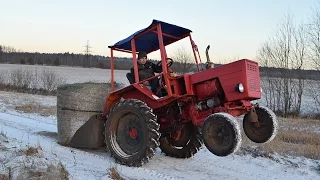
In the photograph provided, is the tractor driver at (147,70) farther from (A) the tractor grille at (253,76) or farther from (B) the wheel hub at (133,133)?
(A) the tractor grille at (253,76)

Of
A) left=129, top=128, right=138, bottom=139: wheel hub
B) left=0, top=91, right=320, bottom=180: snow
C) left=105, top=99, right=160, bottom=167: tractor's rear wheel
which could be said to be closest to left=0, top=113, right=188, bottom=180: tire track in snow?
left=0, top=91, right=320, bottom=180: snow

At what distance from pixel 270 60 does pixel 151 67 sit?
19.6 metres

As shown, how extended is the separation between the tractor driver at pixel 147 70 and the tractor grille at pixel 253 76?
178 centimetres

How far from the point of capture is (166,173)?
5.85 metres

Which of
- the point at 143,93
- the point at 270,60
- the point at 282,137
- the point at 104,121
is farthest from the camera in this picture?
the point at 270,60

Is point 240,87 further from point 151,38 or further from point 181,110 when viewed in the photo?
point 151,38

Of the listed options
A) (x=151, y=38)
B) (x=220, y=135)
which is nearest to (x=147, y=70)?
(x=151, y=38)

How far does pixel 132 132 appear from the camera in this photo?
6434 mm

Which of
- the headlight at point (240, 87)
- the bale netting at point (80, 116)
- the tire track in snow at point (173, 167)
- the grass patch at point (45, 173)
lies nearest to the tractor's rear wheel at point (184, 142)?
the tire track in snow at point (173, 167)

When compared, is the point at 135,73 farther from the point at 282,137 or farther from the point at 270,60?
the point at 270,60

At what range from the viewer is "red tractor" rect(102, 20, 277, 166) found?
5254mm

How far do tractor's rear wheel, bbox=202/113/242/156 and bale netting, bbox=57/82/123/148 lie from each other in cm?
284

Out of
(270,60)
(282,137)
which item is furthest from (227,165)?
(270,60)

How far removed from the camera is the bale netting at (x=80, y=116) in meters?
7.29
